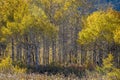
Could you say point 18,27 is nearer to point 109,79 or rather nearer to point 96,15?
point 96,15

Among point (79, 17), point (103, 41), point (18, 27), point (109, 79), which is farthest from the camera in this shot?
point (79, 17)

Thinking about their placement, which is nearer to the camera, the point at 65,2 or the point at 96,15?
the point at 96,15

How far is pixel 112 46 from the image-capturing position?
48.0 meters

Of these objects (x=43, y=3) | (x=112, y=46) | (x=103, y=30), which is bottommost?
(x=112, y=46)

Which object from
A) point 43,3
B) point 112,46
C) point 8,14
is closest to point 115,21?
point 112,46

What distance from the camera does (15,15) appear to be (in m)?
41.1

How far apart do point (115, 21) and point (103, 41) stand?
129 inches

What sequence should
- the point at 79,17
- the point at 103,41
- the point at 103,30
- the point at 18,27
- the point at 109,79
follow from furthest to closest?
the point at 79,17
the point at 103,41
the point at 103,30
the point at 18,27
the point at 109,79

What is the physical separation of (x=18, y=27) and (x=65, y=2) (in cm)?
1049

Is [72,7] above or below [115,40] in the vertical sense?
above

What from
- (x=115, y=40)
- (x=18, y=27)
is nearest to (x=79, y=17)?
(x=115, y=40)

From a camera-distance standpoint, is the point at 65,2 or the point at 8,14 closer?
the point at 8,14

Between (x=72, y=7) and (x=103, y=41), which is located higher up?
(x=72, y=7)

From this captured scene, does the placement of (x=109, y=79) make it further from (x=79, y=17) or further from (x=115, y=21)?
(x=79, y=17)
